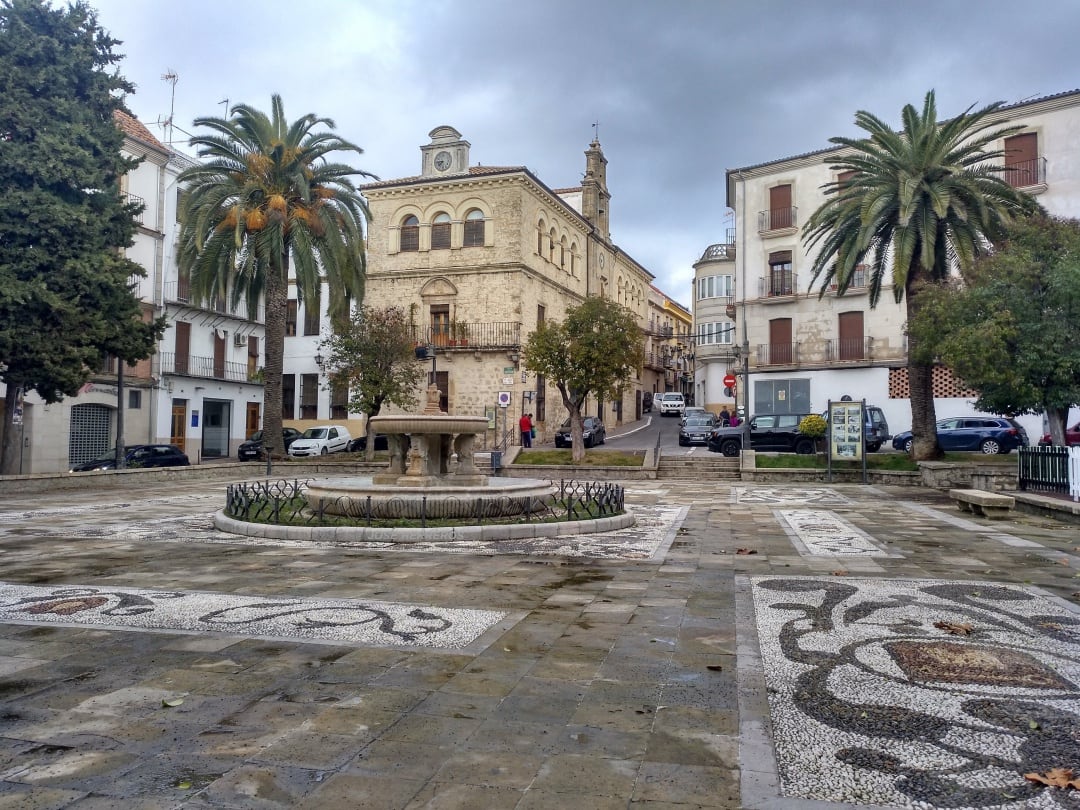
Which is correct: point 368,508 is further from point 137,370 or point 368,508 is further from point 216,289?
point 137,370

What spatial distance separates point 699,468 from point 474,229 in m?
18.3

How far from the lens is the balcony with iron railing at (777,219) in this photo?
37.1m

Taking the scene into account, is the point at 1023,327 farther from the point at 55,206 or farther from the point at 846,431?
the point at 55,206

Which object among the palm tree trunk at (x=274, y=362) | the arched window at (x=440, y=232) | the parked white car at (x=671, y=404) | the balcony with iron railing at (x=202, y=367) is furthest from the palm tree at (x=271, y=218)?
the parked white car at (x=671, y=404)

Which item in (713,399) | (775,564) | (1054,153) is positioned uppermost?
(1054,153)

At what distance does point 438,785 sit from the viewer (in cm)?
314

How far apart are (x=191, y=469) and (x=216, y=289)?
588 centimetres

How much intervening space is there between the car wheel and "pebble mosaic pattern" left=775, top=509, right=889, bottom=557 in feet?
45.1

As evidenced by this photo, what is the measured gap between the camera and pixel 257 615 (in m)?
6.16

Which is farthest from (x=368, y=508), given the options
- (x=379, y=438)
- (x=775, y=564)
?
(x=379, y=438)

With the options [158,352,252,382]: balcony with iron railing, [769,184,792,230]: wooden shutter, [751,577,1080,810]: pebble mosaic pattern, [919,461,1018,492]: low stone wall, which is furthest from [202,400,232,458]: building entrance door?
[751,577,1080,810]: pebble mosaic pattern

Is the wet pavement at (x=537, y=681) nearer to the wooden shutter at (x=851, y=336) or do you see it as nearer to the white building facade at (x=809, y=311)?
the white building facade at (x=809, y=311)

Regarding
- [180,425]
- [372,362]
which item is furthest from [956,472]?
[180,425]

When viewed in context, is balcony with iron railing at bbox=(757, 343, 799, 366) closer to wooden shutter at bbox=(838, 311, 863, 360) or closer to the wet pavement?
wooden shutter at bbox=(838, 311, 863, 360)
